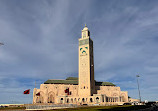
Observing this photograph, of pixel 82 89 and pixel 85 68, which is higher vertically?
pixel 85 68

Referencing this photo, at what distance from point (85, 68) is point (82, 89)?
46.8 ft

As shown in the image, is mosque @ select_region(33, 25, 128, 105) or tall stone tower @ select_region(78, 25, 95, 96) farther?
tall stone tower @ select_region(78, 25, 95, 96)

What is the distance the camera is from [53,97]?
9494 cm

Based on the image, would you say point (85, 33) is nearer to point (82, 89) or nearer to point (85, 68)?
point (85, 68)

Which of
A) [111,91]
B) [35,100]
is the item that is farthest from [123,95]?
[35,100]

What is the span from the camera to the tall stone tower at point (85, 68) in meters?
90.8

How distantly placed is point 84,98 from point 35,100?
32306 millimetres

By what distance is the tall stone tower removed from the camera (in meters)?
90.8

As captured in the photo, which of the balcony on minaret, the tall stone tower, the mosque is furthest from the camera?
the balcony on minaret

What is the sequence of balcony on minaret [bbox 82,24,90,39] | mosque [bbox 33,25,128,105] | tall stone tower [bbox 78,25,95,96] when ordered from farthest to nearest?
balcony on minaret [bbox 82,24,90,39] → tall stone tower [bbox 78,25,95,96] → mosque [bbox 33,25,128,105]

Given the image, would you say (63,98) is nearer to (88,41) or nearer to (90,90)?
(90,90)

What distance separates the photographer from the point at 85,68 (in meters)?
94.4

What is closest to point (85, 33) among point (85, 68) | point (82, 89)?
point (85, 68)

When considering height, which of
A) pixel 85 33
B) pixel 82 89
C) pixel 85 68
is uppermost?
pixel 85 33
